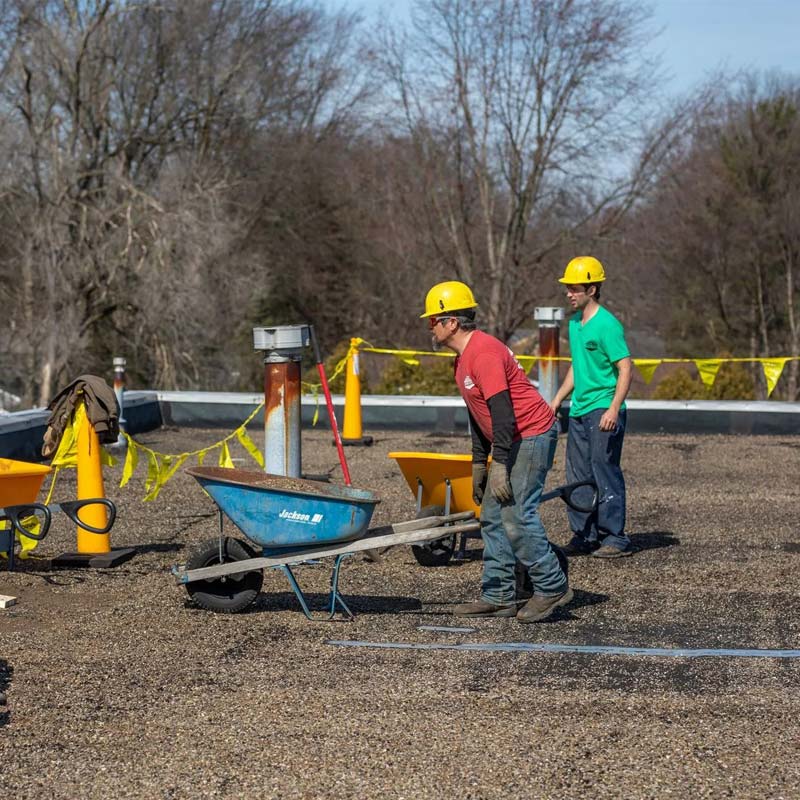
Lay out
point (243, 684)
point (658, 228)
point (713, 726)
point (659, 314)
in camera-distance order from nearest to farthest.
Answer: point (713, 726), point (243, 684), point (658, 228), point (659, 314)

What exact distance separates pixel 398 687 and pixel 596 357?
3339 mm

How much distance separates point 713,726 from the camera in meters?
4.69

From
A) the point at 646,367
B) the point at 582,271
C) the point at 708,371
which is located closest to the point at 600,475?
the point at 582,271

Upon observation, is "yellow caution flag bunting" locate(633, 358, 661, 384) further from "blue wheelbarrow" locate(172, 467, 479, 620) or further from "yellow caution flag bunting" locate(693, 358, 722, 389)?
"blue wheelbarrow" locate(172, 467, 479, 620)

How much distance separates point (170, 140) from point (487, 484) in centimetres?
2408

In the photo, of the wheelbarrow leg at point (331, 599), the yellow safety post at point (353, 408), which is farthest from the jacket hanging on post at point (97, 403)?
the yellow safety post at point (353, 408)

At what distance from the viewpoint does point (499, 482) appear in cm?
613

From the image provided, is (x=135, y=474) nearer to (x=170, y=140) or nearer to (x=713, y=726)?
(x=713, y=726)

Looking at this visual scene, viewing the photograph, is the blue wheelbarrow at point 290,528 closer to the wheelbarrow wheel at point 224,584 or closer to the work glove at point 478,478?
the wheelbarrow wheel at point 224,584

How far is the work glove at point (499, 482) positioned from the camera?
6.13 meters

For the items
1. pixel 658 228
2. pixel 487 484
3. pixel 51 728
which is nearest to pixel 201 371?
pixel 658 228

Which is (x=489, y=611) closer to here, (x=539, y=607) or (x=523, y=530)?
(x=539, y=607)

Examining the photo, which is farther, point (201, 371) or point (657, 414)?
point (201, 371)

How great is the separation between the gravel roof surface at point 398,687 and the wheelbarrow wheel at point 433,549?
6 centimetres
